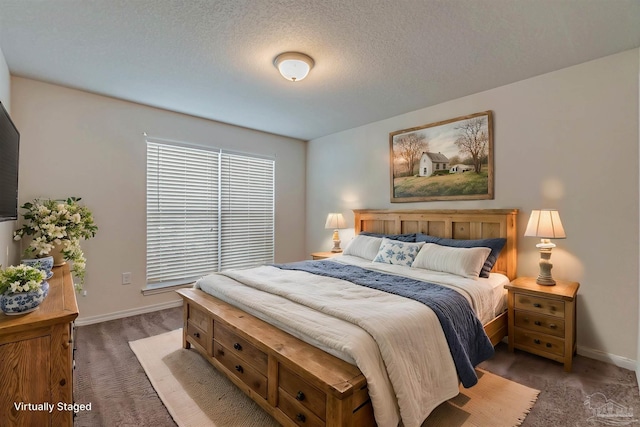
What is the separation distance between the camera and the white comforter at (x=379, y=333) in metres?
1.45

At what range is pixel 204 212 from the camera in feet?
13.7

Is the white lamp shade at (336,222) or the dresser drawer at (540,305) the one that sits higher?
the white lamp shade at (336,222)

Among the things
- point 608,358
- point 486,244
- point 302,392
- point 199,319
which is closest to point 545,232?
point 486,244

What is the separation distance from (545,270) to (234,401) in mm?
2656

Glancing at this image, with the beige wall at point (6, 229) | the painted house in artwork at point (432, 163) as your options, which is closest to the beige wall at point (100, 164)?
the beige wall at point (6, 229)

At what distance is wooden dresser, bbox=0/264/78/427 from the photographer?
1.24m

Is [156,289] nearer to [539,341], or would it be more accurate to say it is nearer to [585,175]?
[539,341]

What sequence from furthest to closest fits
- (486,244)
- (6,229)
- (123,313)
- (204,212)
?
(204,212) < (123,313) < (486,244) < (6,229)

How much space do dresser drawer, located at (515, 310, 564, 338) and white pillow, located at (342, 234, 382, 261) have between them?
149 centimetres

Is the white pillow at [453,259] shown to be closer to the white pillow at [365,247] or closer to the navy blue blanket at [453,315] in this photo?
the navy blue blanket at [453,315]

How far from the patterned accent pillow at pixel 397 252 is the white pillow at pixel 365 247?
153 mm

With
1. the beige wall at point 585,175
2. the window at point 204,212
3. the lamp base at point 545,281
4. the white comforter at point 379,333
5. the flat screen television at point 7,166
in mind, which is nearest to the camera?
the white comforter at point 379,333

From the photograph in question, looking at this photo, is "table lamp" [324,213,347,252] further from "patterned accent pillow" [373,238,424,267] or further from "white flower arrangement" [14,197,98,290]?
"white flower arrangement" [14,197,98,290]

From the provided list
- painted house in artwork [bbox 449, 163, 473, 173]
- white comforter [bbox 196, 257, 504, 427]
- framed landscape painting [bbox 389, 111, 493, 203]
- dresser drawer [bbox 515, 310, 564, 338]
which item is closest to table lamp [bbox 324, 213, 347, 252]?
framed landscape painting [bbox 389, 111, 493, 203]
